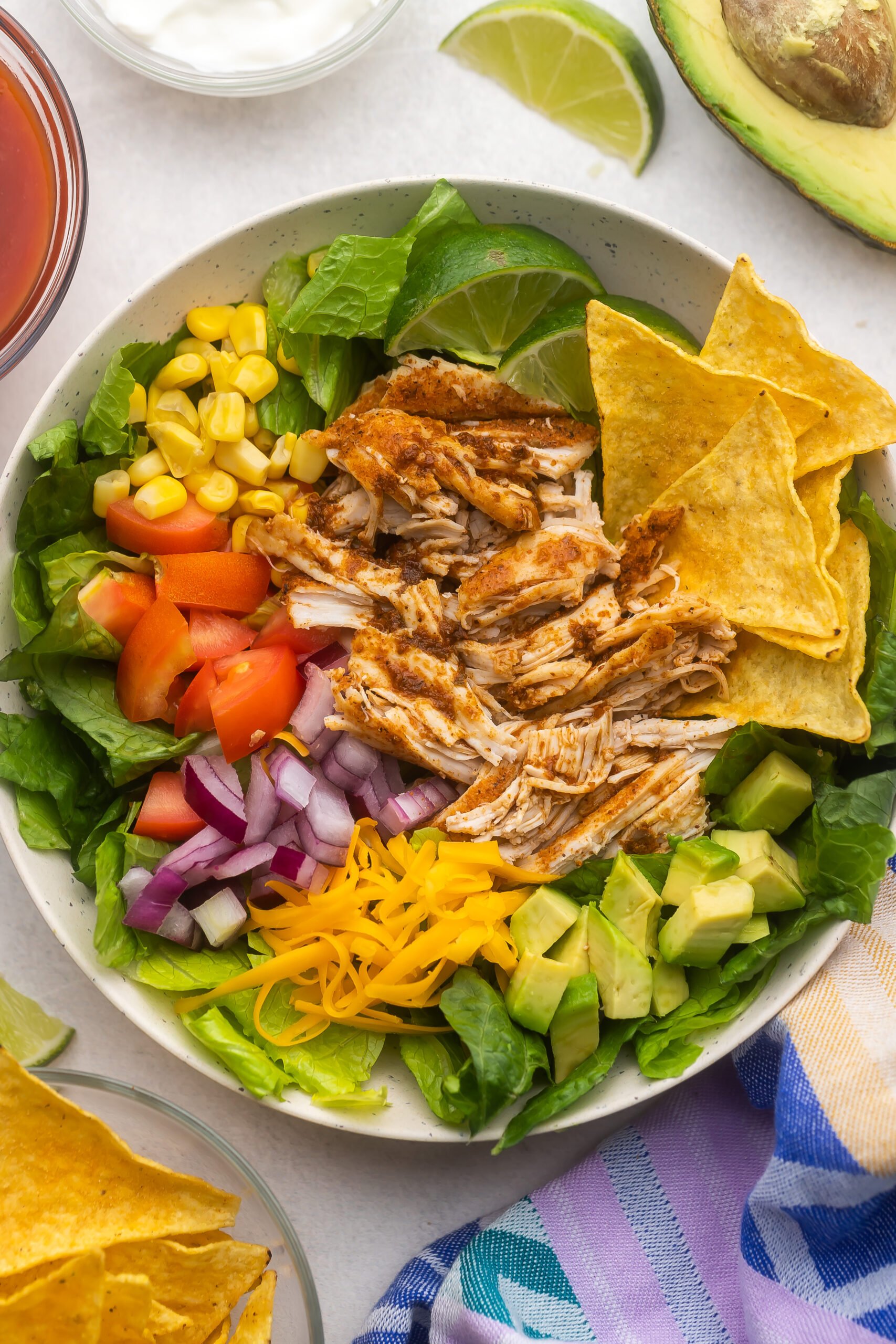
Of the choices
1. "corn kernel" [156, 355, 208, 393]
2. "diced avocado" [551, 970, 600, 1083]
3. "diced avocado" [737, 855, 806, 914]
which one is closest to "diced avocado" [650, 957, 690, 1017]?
"diced avocado" [551, 970, 600, 1083]

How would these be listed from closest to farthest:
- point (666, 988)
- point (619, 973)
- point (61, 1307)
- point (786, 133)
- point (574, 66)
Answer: point (61, 1307)
point (619, 973)
point (666, 988)
point (786, 133)
point (574, 66)

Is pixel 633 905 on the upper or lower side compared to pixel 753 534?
lower

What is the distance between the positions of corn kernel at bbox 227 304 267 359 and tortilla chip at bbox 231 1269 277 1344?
7.75ft

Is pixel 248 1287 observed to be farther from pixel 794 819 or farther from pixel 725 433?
pixel 725 433

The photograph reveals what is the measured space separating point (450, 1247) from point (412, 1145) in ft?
0.93

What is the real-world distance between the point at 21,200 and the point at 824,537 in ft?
7.24

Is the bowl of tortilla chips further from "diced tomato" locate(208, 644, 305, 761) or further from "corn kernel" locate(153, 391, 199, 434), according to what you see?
"corn kernel" locate(153, 391, 199, 434)

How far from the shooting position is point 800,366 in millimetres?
2852

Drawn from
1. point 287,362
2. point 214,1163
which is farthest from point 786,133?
point 214,1163

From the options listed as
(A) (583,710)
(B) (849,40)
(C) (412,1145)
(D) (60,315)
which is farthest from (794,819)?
(D) (60,315)

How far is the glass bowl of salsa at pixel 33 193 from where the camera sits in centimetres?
285

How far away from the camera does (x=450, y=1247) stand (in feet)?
10.1

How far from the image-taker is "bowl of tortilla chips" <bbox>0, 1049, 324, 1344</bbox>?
2.54m

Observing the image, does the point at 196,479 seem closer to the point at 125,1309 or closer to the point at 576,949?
the point at 576,949
